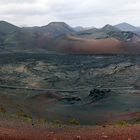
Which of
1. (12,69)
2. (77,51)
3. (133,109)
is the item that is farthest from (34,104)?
(77,51)

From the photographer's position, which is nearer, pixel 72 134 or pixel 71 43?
pixel 72 134

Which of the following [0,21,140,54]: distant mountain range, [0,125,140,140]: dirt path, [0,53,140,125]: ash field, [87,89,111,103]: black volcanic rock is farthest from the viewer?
[0,21,140,54]: distant mountain range

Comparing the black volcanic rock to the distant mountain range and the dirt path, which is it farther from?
the distant mountain range

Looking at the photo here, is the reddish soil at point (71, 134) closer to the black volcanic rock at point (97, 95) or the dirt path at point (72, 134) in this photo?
the dirt path at point (72, 134)

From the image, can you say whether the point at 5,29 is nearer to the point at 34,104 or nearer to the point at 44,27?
the point at 44,27

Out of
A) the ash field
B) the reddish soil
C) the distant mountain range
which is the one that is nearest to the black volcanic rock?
the ash field

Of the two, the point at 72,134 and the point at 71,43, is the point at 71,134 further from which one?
the point at 71,43

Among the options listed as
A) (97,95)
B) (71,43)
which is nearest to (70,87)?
(97,95)

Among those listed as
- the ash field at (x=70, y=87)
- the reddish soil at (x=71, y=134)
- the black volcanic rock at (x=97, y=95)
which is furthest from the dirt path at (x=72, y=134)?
the black volcanic rock at (x=97, y=95)
